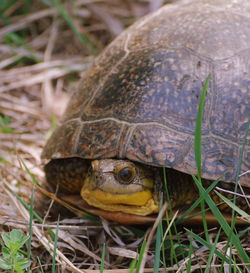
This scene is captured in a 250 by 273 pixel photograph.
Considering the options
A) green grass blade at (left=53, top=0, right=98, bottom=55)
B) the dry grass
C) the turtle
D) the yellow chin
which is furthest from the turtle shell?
green grass blade at (left=53, top=0, right=98, bottom=55)

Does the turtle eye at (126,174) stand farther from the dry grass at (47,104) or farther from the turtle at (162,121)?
the dry grass at (47,104)

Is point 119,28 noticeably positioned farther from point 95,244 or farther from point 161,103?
point 95,244

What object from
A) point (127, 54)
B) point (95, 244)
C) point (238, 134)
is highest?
point (127, 54)

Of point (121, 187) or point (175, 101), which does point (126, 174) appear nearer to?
point (121, 187)

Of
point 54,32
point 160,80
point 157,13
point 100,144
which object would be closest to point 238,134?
point 160,80

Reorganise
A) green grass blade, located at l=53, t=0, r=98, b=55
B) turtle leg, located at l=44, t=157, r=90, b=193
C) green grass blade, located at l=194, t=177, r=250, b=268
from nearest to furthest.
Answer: green grass blade, located at l=194, t=177, r=250, b=268 → turtle leg, located at l=44, t=157, r=90, b=193 → green grass blade, located at l=53, t=0, r=98, b=55

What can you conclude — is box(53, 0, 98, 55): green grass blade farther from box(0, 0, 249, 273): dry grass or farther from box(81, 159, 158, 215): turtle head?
box(81, 159, 158, 215): turtle head

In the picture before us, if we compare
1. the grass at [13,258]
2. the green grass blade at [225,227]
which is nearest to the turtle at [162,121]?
the green grass blade at [225,227]

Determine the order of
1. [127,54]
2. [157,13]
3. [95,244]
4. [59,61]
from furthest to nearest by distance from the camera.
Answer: [59,61] < [157,13] < [127,54] < [95,244]
